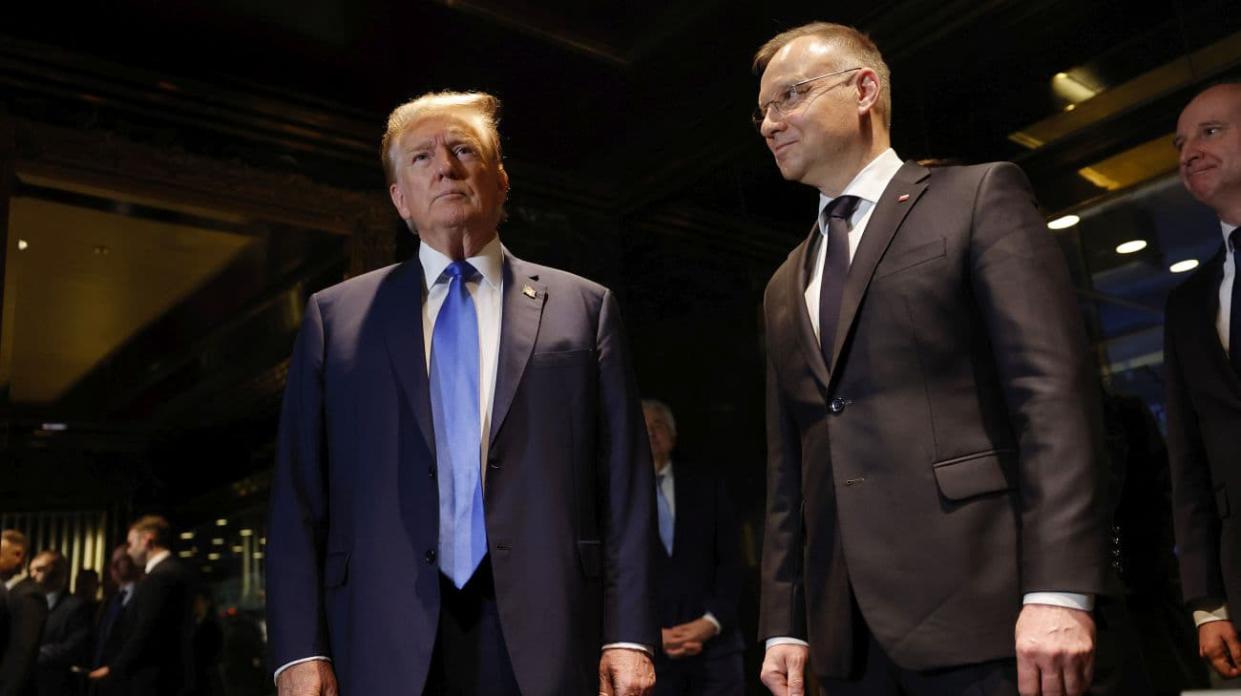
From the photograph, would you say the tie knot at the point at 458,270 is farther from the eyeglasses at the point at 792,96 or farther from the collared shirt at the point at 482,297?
the eyeglasses at the point at 792,96

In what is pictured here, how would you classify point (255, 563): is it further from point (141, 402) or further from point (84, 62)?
point (84, 62)

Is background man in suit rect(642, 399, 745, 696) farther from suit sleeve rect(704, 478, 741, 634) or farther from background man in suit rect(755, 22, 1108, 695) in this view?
background man in suit rect(755, 22, 1108, 695)

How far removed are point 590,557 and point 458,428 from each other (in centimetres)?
31

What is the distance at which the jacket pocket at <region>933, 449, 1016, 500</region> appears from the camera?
4.79ft

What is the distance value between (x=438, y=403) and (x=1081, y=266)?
8.99ft

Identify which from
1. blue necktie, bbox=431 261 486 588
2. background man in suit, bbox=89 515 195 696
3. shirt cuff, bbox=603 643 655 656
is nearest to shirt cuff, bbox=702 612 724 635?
shirt cuff, bbox=603 643 655 656

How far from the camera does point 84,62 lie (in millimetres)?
4133

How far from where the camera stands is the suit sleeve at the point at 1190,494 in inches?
91.7

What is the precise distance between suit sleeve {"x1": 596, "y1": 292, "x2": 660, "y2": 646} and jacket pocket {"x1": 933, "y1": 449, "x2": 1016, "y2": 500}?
0.56 meters

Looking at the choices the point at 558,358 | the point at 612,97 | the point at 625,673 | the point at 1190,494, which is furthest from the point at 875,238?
the point at 612,97

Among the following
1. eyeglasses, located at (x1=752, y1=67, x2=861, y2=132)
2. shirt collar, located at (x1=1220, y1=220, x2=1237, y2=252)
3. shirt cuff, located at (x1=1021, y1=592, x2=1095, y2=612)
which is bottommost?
shirt cuff, located at (x1=1021, y1=592, x2=1095, y2=612)

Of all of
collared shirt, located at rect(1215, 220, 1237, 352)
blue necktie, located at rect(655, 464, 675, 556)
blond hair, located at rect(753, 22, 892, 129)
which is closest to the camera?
blond hair, located at rect(753, 22, 892, 129)

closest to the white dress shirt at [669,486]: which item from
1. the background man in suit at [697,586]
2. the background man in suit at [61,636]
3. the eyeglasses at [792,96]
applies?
the background man in suit at [697,586]

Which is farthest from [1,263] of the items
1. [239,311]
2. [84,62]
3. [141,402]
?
[141,402]
